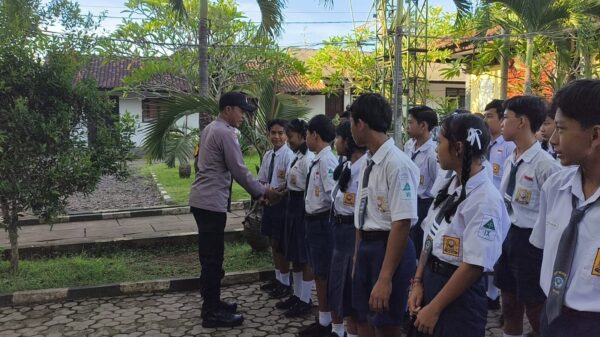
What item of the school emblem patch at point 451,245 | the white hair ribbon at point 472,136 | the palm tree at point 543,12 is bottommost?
the school emblem patch at point 451,245

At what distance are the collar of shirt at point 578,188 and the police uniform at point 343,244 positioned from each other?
143cm

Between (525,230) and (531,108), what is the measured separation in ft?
2.65

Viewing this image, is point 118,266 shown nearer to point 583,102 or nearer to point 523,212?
point 523,212

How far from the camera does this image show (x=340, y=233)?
10.6ft

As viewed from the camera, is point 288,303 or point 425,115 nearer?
point 288,303

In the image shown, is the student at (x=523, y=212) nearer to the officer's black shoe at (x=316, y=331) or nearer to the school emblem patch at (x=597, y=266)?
the officer's black shoe at (x=316, y=331)

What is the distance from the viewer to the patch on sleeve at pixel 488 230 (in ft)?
6.68

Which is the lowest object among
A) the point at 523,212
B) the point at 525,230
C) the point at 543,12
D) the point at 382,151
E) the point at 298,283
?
the point at 298,283

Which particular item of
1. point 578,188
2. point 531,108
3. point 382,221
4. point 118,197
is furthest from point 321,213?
point 118,197

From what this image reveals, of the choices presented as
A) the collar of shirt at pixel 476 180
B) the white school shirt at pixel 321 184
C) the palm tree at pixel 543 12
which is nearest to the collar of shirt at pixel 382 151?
the collar of shirt at pixel 476 180

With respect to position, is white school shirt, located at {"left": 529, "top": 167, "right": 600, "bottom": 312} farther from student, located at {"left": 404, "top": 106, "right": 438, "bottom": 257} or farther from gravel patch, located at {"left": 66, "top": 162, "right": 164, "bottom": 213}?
gravel patch, located at {"left": 66, "top": 162, "right": 164, "bottom": 213}

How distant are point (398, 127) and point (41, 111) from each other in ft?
23.1

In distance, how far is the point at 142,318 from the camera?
14.1 ft

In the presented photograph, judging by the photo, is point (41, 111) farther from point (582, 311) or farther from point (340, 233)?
point (582, 311)
